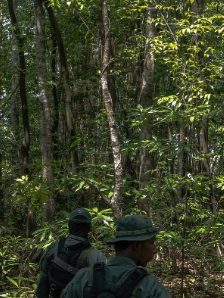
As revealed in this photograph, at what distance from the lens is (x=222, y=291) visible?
6035mm

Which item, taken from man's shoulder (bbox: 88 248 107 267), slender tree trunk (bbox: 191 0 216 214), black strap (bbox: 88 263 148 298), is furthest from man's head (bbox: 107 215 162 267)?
slender tree trunk (bbox: 191 0 216 214)

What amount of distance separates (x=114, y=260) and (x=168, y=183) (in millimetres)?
3307

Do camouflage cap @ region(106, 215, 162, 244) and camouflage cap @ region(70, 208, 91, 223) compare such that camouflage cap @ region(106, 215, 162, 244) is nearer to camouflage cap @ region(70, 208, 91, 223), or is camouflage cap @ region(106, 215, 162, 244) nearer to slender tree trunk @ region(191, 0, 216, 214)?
camouflage cap @ region(70, 208, 91, 223)

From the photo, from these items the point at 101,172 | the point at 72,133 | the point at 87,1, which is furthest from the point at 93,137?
the point at 101,172

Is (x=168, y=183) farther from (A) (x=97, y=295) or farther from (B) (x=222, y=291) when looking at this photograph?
(A) (x=97, y=295)

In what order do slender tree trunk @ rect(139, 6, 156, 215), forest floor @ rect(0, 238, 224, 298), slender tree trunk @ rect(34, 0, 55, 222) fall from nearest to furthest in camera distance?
forest floor @ rect(0, 238, 224, 298), slender tree trunk @ rect(139, 6, 156, 215), slender tree trunk @ rect(34, 0, 55, 222)

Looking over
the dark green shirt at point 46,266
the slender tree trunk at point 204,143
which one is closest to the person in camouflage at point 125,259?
the dark green shirt at point 46,266

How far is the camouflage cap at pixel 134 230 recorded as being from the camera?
81.6 inches

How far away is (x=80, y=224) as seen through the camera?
3.75 meters

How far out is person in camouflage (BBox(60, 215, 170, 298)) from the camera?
1.91 m

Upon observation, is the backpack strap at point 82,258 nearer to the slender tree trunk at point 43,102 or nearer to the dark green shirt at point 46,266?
the dark green shirt at point 46,266

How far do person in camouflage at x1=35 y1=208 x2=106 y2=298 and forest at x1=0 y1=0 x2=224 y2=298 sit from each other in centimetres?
100

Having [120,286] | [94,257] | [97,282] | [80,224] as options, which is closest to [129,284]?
[120,286]

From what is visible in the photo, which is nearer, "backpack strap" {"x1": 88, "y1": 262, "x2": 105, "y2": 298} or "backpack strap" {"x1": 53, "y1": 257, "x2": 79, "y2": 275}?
"backpack strap" {"x1": 88, "y1": 262, "x2": 105, "y2": 298}
